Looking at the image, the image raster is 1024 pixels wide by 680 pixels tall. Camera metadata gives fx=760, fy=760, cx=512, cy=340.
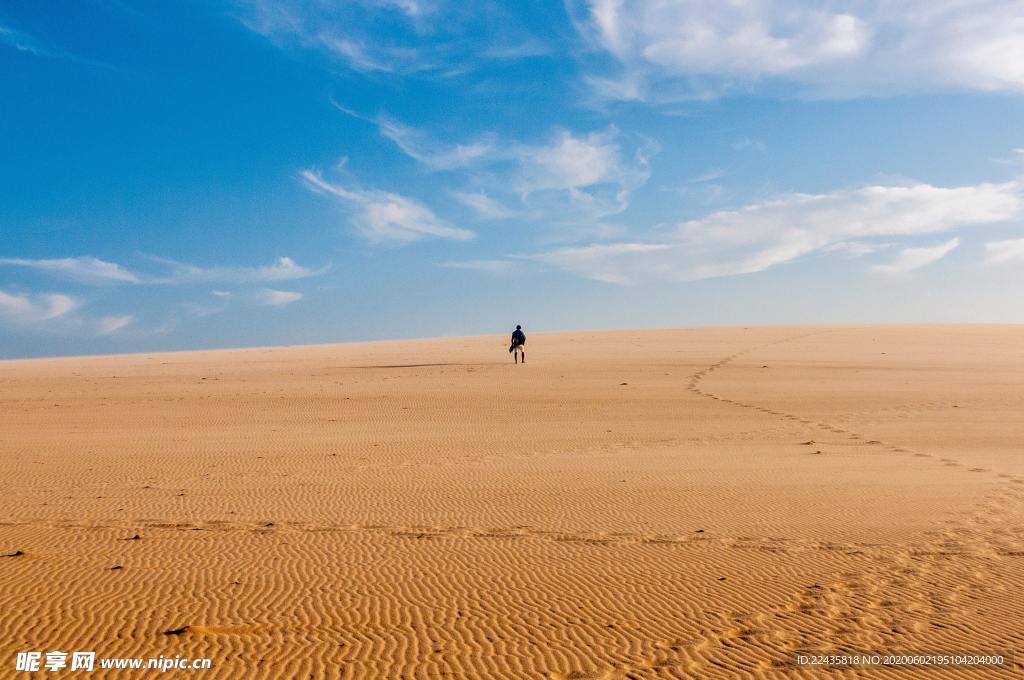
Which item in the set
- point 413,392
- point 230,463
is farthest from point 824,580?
point 413,392

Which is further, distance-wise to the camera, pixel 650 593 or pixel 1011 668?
pixel 650 593

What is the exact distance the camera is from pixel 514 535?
31.1 feet

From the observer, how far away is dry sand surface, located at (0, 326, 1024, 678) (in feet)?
20.1

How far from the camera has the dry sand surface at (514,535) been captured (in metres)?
6.13

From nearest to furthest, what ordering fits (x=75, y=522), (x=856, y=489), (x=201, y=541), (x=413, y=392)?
1. (x=201, y=541)
2. (x=75, y=522)
3. (x=856, y=489)
4. (x=413, y=392)

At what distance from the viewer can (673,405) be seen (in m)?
22.8

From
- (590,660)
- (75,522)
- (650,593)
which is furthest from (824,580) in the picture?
(75,522)

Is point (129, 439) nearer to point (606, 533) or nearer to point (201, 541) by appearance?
point (201, 541)

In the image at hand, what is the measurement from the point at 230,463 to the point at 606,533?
26.8 ft

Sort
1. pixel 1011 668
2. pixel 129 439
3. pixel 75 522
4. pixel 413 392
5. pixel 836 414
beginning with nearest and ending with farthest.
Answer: pixel 1011 668 < pixel 75 522 < pixel 129 439 < pixel 836 414 < pixel 413 392

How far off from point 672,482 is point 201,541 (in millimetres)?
7288

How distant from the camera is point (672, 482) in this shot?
12594 millimetres

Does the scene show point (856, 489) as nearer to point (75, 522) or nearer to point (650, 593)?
point (650, 593)

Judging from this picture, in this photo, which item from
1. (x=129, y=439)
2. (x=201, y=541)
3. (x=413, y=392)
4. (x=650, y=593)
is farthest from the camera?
(x=413, y=392)
